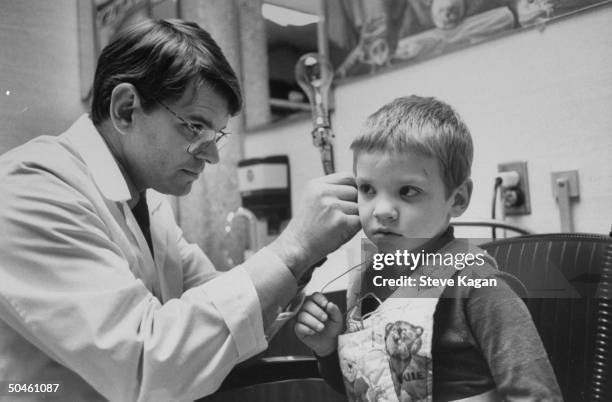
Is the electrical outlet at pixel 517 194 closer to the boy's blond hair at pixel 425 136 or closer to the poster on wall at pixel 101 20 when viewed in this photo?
the boy's blond hair at pixel 425 136

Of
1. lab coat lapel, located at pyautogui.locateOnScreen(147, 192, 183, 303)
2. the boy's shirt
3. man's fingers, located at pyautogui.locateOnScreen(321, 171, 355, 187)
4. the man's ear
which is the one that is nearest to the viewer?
the boy's shirt

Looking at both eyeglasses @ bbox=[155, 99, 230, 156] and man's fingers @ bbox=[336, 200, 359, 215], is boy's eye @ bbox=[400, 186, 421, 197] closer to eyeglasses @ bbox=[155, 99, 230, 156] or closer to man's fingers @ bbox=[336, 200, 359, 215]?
man's fingers @ bbox=[336, 200, 359, 215]

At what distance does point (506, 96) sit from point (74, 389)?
32.9 inches

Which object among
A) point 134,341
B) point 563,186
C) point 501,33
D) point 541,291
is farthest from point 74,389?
point 501,33

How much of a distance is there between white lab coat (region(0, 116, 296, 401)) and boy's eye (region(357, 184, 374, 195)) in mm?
133

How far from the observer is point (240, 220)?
1.61 m

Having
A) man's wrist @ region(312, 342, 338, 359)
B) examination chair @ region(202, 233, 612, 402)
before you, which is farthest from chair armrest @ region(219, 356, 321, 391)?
man's wrist @ region(312, 342, 338, 359)

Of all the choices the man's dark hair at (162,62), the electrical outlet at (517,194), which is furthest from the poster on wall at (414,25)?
the man's dark hair at (162,62)

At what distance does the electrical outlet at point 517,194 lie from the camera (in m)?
0.99

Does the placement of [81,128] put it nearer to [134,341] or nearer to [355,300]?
[134,341]

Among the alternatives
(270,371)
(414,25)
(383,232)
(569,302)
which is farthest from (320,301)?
(414,25)

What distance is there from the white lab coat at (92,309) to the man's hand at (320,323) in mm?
42

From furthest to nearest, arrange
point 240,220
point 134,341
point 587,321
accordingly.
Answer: point 240,220 → point 587,321 → point 134,341

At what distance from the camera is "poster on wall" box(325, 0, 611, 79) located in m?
0.98
